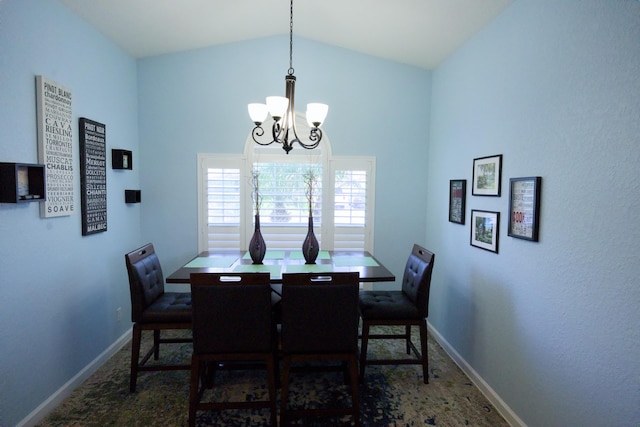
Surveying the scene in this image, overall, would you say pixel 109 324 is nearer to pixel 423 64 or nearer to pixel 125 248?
pixel 125 248

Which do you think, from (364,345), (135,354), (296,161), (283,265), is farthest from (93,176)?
(364,345)

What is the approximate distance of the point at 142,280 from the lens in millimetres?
2473

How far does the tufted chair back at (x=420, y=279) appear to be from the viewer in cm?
253

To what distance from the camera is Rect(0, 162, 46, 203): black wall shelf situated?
1.81m

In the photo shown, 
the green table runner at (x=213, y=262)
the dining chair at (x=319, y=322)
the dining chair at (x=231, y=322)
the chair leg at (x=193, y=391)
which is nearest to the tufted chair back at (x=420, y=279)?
the dining chair at (x=319, y=322)

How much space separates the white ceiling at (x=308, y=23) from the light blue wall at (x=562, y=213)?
1.00 feet

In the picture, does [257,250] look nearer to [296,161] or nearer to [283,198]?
[283,198]

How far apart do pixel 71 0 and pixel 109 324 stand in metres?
2.41

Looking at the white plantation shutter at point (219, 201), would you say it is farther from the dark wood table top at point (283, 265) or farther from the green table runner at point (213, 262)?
the green table runner at point (213, 262)

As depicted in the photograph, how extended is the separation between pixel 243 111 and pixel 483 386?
3110 mm

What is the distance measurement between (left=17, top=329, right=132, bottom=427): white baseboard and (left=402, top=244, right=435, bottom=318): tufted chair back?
2485 mm

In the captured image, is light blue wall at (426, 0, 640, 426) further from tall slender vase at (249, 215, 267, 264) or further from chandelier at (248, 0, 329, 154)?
tall slender vase at (249, 215, 267, 264)

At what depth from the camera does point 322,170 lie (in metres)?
3.56

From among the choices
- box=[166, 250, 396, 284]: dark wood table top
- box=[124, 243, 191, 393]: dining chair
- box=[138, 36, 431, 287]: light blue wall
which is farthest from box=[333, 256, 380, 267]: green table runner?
box=[124, 243, 191, 393]: dining chair
